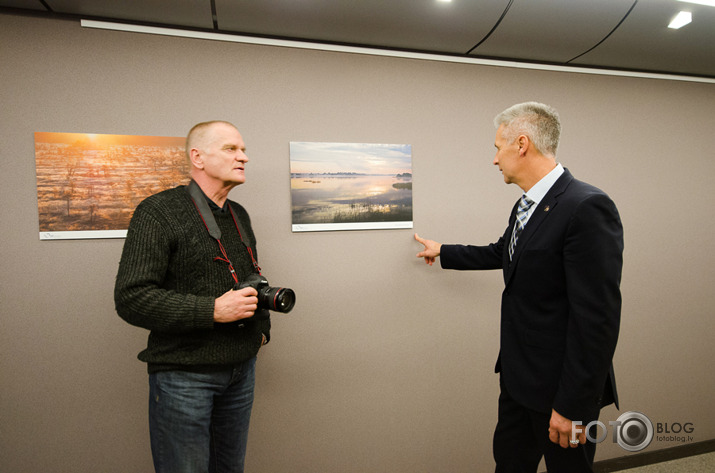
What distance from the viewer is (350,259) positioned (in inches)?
81.6

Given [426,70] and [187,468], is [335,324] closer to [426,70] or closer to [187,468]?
[187,468]

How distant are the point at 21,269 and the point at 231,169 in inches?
45.3

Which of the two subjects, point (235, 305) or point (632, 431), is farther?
point (632, 431)

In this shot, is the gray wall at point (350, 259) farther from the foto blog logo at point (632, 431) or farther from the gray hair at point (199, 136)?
the gray hair at point (199, 136)

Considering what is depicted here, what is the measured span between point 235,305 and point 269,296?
0.39 ft

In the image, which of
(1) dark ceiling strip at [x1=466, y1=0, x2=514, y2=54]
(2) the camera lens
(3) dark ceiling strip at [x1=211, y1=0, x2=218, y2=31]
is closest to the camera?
(2) the camera lens

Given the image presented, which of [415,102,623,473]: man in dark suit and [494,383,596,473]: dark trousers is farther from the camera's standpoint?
[494,383,596,473]: dark trousers

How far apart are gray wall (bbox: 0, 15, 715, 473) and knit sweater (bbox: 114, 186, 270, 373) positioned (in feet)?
1.83

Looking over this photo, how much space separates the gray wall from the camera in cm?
172

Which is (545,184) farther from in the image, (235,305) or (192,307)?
(192,307)

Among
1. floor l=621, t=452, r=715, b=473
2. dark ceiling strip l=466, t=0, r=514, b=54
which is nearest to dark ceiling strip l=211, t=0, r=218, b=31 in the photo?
dark ceiling strip l=466, t=0, r=514, b=54

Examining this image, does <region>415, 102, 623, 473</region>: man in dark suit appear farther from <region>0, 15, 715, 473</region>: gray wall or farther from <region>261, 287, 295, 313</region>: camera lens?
<region>261, 287, 295, 313</region>: camera lens

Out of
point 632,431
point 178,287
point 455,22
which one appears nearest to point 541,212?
point 455,22

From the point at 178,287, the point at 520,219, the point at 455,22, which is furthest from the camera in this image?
the point at 455,22
